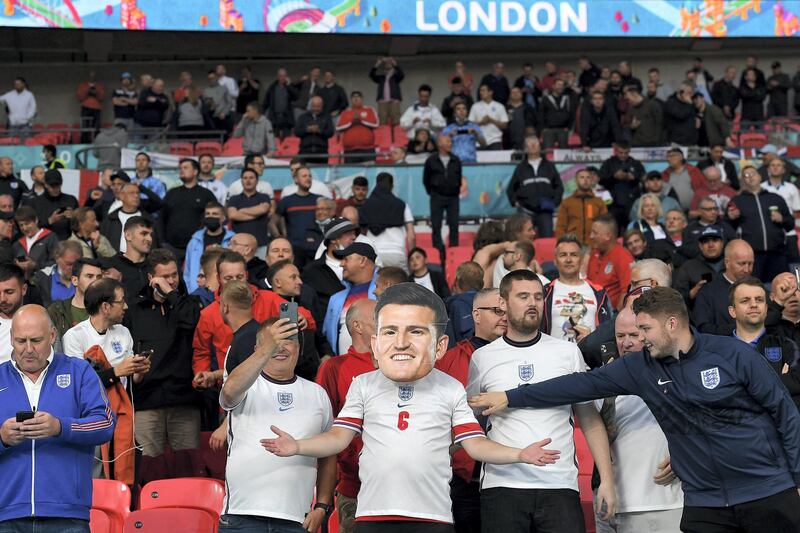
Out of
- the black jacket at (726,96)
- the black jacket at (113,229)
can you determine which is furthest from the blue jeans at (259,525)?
the black jacket at (726,96)

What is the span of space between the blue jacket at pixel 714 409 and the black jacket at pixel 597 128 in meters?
13.1

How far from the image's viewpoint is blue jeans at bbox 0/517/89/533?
5.53 meters

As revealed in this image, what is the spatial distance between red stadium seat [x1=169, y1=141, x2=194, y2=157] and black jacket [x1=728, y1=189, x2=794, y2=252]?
917cm

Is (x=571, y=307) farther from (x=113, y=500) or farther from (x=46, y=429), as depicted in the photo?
(x=46, y=429)

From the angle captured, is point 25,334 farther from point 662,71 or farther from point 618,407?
point 662,71

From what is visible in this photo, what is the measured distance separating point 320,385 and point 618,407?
158cm

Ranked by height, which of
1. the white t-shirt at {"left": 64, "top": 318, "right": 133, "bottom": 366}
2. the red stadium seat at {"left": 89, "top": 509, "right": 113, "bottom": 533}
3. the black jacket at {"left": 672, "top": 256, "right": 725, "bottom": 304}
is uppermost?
the black jacket at {"left": 672, "top": 256, "right": 725, "bottom": 304}

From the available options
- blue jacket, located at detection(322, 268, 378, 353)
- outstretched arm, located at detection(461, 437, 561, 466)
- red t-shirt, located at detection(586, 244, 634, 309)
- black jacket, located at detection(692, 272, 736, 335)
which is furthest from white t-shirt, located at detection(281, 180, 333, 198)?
outstretched arm, located at detection(461, 437, 561, 466)

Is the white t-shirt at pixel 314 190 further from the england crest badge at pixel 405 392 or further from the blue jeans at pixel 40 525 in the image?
the england crest badge at pixel 405 392

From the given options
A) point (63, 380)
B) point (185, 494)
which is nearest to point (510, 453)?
point (63, 380)

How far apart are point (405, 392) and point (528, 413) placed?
0.76m

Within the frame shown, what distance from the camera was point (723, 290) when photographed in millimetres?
9367

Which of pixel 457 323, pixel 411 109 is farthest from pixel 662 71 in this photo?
→ pixel 457 323

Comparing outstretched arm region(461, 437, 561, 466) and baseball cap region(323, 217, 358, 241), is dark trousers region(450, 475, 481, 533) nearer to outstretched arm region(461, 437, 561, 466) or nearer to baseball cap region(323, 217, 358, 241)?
outstretched arm region(461, 437, 561, 466)
